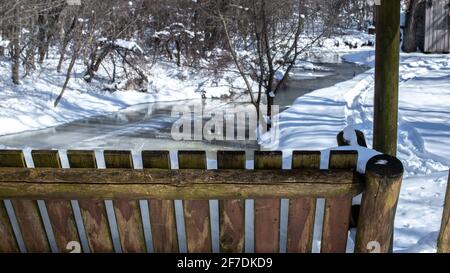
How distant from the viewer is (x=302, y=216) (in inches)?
105

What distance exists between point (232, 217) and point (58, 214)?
1.01 meters

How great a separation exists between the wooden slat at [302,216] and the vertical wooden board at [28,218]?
1.46 meters

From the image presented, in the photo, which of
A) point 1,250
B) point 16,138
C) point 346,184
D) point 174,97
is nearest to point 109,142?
point 16,138

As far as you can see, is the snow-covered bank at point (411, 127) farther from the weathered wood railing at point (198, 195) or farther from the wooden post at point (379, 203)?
the weathered wood railing at point (198, 195)

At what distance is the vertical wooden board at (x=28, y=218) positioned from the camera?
255 centimetres

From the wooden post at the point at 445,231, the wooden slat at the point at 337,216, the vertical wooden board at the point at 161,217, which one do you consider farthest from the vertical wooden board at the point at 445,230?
the vertical wooden board at the point at 161,217

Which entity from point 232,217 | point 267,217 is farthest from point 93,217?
point 267,217

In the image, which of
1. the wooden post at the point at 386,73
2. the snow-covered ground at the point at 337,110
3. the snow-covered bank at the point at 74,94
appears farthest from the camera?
the snow-covered bank at the point at 74,94

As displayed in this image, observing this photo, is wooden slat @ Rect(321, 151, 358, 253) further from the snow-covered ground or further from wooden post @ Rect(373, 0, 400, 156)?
wooden post @ Rect(373, 0, 400, 156)

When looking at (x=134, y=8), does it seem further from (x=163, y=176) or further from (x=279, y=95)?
(x=163, y=176)

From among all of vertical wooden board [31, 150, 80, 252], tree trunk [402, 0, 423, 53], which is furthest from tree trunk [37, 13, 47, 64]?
tree trunk [402, 0, 423, 53]

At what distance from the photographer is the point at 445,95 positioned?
39.8 ft

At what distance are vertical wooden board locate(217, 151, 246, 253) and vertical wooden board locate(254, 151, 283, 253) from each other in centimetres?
8

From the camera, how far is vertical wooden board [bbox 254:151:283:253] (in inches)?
98.3
